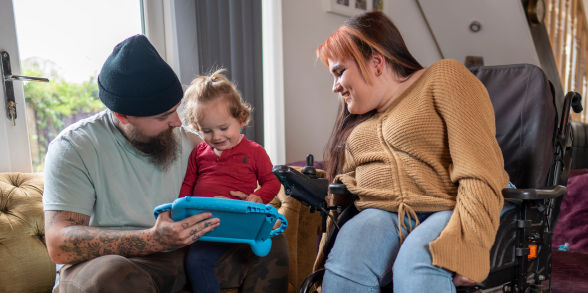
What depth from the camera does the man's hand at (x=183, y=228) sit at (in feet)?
3.20

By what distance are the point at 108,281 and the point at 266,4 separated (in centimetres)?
188

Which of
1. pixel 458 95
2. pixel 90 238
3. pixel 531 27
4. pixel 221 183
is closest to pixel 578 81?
pixel 531 27

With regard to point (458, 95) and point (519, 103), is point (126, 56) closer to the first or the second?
point (458, 95)

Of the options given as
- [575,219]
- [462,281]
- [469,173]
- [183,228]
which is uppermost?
[469,173]

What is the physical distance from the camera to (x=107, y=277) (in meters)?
0.92

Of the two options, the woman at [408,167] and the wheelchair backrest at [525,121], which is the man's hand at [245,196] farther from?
the wheelchair backrest at [525,121]

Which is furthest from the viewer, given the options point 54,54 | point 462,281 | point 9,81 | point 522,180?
point 54,54

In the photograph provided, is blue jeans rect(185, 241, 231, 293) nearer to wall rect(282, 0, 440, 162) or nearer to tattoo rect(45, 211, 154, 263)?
tattoo rect(45, 211, 154, 263)

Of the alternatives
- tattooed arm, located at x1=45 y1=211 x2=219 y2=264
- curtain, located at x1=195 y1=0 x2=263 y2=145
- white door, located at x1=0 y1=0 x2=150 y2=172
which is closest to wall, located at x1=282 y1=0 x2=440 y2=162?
curtain, located at x1=195 y1=0 x2=263 y2=145

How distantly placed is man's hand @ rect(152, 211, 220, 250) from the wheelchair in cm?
23

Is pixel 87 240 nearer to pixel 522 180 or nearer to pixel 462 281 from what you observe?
pixel 462 281

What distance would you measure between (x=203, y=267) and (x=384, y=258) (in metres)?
0.48

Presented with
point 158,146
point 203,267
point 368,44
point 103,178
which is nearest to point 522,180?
point 368,44

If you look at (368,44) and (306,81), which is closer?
(368,44)
